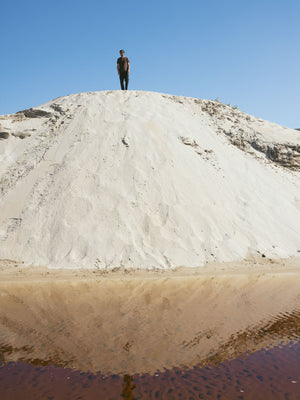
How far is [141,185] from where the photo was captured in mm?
11812

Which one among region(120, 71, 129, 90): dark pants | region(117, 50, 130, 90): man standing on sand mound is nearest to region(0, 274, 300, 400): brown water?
region(117, 50, 130, 90): man standing on sand mound

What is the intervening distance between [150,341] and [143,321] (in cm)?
82

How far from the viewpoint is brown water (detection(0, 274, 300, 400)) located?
3656mm

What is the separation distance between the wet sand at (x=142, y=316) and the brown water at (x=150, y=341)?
18 millimetres

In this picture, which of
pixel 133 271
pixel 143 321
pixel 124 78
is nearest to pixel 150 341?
pixel 143 321

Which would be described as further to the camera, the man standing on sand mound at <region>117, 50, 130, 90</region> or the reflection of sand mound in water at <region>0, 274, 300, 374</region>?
the man standing on sand mound at <region>117, 50, 130, 90</region>

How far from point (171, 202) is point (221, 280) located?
12.5ft

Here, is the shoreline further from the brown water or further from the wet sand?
the brown water

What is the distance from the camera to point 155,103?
16.6 metres

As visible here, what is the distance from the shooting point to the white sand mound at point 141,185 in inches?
393

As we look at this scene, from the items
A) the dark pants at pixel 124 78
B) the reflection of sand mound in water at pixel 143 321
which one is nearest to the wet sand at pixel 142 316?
the reflection of sand mound in water at pixel 143 321

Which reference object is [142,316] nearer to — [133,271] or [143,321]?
[143,321]

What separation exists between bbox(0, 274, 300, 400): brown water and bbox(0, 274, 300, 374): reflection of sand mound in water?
0.06 ft

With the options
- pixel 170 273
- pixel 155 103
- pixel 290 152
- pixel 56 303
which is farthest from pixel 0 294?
pixel 290 152
